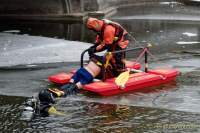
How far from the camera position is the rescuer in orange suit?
408 inches

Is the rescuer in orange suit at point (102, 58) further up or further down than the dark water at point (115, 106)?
further up

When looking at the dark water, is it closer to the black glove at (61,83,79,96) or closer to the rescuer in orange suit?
the black glove at (61,83,79,96)

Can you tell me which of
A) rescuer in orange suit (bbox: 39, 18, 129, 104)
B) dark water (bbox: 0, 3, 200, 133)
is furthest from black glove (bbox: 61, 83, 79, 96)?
dark water (bbox: 0, 3, 200, 133)

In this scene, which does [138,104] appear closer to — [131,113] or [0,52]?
[131,113]

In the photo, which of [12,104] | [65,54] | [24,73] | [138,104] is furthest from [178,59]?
[12,104]

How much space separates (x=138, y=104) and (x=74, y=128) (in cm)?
181

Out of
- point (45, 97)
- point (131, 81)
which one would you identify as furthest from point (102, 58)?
point (45, 97)

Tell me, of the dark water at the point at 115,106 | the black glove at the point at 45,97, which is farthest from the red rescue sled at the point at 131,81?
the black glove at the point at 45,97

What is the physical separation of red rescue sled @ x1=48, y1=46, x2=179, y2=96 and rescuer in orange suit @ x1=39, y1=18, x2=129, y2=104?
220mm

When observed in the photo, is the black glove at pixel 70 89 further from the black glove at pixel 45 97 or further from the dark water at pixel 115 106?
the black glove at pixel 45 97

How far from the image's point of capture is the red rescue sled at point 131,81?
33.0 ft

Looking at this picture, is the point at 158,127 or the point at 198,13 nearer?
the point at 158,127

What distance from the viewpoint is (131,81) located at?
1055cm

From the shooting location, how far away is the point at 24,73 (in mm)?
12828
